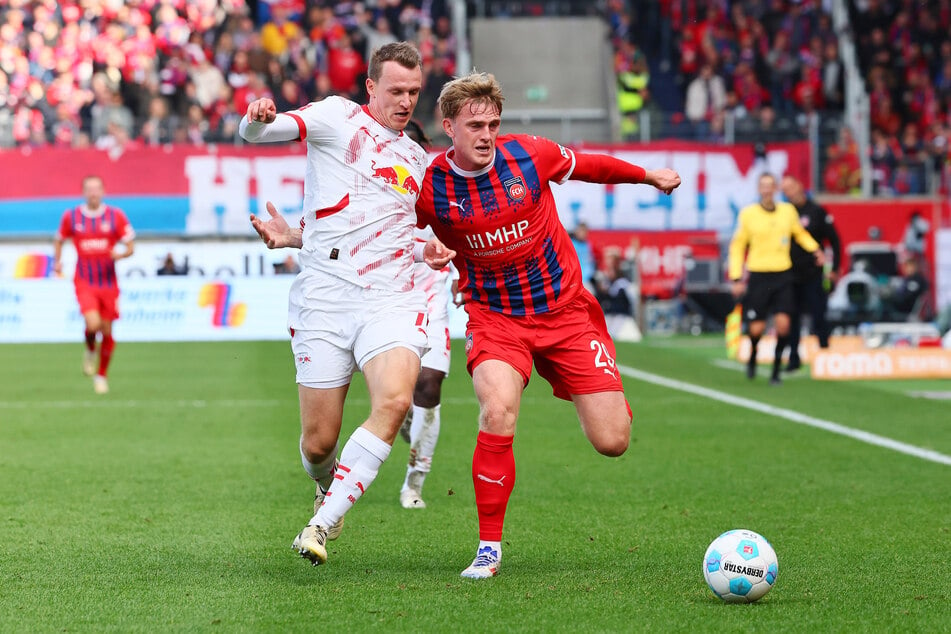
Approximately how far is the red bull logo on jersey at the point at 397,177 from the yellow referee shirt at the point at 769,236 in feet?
34.3

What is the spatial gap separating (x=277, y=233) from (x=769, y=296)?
1087 centimetres

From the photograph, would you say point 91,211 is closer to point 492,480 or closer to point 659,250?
point 492,480

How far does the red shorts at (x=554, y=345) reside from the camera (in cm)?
687

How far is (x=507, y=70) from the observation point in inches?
1276

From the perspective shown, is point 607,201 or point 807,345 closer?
point 807,345

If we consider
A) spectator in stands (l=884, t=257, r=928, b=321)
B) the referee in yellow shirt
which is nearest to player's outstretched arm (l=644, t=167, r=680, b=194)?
the referee in yellow shirt

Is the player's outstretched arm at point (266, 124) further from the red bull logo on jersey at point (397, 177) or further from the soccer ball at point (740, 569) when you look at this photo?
the soccer ball at point (740, 569)

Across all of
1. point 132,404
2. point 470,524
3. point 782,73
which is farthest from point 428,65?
point 470,524

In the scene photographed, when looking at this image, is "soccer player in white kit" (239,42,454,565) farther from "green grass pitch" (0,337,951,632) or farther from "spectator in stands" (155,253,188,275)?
"spectator in stands" (155,253,188,275)

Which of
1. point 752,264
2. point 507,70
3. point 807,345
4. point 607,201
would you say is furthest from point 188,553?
point 507,70

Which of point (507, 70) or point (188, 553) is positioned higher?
point (507, 70)

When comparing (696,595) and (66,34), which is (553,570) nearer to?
(696,595)

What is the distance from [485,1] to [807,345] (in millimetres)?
15814

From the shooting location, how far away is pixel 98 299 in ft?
55.1
